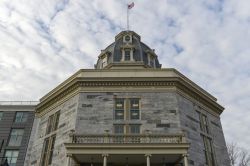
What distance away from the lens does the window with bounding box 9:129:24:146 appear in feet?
104

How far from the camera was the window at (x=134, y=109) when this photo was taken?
921 inches

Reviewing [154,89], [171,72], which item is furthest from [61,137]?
[171,72]

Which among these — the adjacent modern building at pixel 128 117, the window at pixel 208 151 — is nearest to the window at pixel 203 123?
the adjacent modern building at pixel 128 117

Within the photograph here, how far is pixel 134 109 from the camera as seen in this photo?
78.1 feet

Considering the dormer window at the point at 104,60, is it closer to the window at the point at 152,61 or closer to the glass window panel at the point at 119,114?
the window at the point at 152,61

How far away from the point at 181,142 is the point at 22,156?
19.6 m

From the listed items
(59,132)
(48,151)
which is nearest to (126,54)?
(59,132)

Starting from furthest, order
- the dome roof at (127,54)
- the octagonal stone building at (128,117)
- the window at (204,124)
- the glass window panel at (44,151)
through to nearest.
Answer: the dome roof at (127,54)
the window at (204,124)
the glass window panel at (44,151)
the octagonal stone building at (128,117)

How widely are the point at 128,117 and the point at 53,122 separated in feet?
25.5

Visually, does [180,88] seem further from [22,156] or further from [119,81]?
[22,156]

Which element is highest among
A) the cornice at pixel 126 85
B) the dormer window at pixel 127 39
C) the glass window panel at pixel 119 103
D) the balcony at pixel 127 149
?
the dormer window at pixel 127 39

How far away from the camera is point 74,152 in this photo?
18516 millimetres

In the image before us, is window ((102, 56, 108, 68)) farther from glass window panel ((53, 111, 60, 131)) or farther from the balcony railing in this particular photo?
the balcony railing

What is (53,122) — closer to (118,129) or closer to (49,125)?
(49,125)
